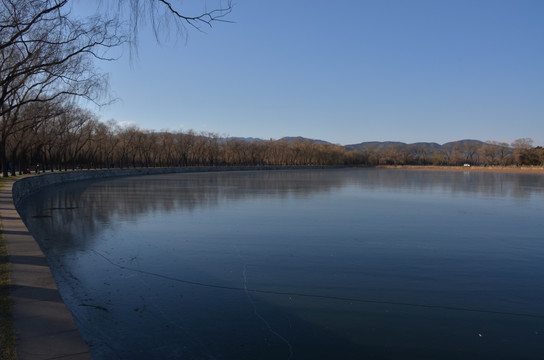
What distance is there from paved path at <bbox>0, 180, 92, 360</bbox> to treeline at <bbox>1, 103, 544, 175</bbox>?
51.6ft

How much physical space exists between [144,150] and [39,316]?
243 feet

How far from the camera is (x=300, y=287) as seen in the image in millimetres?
6840

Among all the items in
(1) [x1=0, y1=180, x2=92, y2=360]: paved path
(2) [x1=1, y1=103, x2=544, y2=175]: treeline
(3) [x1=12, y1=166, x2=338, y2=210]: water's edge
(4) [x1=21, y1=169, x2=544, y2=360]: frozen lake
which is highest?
(2) [x1=1, y1=103, x2=544, y2=175]: treeline

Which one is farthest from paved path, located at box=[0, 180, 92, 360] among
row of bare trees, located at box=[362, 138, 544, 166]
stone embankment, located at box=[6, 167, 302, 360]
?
row of bare trees, located at box=[362, 138, 544, 166]

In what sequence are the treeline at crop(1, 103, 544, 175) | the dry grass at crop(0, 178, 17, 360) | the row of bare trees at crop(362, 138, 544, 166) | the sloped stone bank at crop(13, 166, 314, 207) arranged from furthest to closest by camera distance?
the row of bare trees at crop(362, 138, 544, 166), the treeline at crop(1, 103, 544, 175), the sloped stone bank at crop(13, 166, 314, 207), the dry grass at crop(0, 178, 17, 360)

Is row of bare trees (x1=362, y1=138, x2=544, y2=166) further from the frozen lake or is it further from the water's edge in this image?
the frozen lake

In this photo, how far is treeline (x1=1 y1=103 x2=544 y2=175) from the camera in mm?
37469

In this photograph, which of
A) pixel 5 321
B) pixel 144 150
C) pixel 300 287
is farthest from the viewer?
pixel 144 150

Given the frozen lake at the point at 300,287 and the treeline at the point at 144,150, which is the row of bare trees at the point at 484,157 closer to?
the treeline at the point at 144,150

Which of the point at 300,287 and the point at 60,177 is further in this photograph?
the point at 60,177

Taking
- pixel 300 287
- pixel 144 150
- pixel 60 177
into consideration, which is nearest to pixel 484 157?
pixel 144 150

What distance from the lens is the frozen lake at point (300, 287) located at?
16.0 ft

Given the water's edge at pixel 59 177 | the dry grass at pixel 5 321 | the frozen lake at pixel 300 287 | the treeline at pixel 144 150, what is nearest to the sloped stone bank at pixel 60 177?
the water's edge at pixel 59 177

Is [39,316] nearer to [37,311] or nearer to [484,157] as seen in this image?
[37,311]
